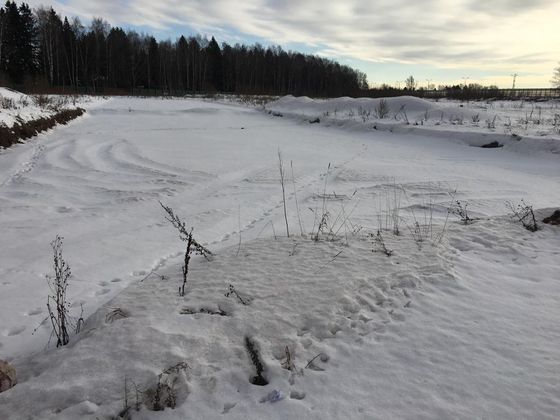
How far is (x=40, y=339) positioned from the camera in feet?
10.4

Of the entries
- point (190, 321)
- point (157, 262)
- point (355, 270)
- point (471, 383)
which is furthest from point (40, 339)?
point (471, 383)

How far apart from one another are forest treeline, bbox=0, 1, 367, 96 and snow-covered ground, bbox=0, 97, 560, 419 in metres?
43.8

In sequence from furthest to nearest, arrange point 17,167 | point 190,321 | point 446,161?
point 446,161
point 17,167
point 190,321

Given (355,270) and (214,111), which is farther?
(214,111)

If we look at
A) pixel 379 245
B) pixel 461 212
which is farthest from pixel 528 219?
pixel 379 245

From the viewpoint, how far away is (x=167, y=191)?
752 centimetres

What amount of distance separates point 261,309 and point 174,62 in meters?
74.2

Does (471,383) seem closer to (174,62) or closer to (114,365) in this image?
(114,365)

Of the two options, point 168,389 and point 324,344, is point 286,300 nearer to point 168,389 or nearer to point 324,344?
point 324,344

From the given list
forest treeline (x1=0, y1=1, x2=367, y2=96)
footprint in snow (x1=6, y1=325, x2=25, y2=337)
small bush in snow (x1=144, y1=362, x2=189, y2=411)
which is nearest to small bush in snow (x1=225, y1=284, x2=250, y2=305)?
small bush in snow (x1=144, y1=362, x2=189, y2=411)

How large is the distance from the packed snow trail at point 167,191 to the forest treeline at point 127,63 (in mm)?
38327

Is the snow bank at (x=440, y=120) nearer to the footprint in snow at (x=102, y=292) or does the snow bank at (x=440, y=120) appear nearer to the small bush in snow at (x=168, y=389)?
the footprint in snow at (x=102, y=292)

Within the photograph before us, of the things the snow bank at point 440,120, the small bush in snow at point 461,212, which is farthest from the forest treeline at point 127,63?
the small bush in snow at point 461,212

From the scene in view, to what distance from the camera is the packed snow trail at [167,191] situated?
4324 mm
